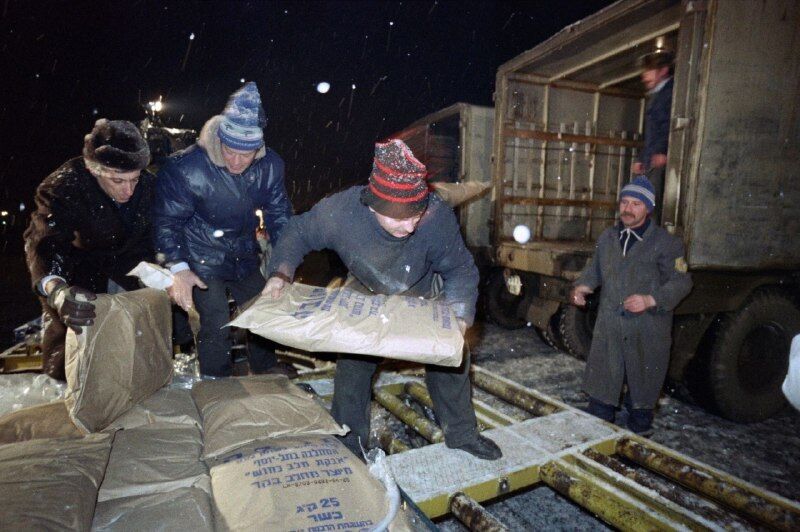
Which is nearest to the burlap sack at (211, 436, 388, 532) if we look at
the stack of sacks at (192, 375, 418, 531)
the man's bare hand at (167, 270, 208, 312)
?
the stack of sacks at (192, 375, 418, 531)

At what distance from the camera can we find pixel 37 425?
1.69 metres

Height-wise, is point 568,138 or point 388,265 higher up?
point 568,138

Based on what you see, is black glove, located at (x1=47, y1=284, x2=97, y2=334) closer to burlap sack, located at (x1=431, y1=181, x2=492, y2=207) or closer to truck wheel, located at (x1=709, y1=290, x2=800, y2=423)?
burlap sack, located at (x1=431, y1=181, x2=492, y2=207)

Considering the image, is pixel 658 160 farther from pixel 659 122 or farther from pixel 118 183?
pixel 118 183

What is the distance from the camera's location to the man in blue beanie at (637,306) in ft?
9.91

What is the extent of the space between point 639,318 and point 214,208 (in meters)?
2.85

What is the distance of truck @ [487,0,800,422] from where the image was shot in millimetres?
3041

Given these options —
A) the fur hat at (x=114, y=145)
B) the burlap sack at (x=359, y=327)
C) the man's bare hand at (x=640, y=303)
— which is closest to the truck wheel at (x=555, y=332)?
the man's bare hand at (x=640, y=303)

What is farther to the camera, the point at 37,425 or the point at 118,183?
the point at 118,183

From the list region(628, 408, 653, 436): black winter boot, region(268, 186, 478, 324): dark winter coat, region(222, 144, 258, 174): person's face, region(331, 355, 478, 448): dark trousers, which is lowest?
region(628, 408, 653, 436): black winter boot

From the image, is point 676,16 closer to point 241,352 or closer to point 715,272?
point 715,272

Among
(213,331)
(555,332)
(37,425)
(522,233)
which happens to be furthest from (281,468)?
(522,233)

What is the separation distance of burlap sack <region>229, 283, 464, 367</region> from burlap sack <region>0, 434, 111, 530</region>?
25.1 inches

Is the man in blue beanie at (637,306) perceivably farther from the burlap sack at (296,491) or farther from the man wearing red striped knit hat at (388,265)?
the burlap sack at (296,491)
